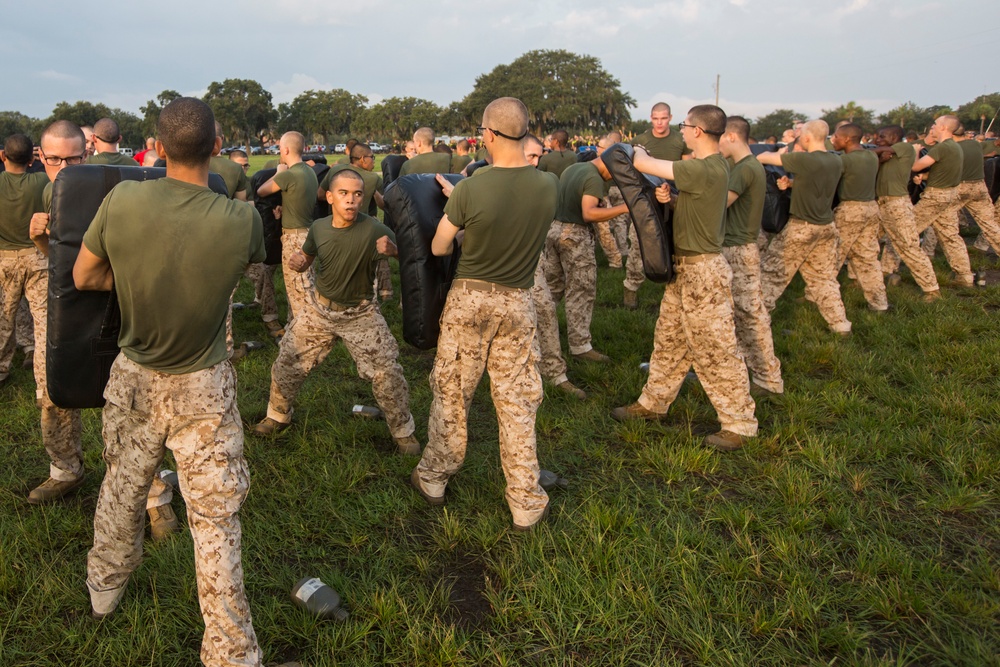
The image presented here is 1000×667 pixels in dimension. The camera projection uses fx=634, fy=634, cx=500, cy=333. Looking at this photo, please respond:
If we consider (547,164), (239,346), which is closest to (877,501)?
(239,346)

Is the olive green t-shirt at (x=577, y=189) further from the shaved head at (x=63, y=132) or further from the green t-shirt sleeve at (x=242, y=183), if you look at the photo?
the shaved head at (x=63, y=132)

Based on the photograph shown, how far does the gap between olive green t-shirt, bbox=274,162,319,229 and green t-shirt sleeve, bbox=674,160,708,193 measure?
14.0 feet

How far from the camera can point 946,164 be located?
920cm

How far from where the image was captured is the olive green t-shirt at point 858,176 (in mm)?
7895

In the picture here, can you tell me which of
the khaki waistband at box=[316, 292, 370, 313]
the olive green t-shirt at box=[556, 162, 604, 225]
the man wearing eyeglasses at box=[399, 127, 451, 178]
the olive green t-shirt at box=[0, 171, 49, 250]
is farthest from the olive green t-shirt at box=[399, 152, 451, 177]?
the olive green t-shirt at box=[0, 171, 49, 250]

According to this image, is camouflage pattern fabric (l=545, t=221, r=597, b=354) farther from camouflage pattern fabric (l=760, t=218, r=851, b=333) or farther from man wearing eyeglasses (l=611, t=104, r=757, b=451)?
camouflage pattern fabric (l=760, t=218, r=851, b=333)

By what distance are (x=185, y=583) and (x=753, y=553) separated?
306cm

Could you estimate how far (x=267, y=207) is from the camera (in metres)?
7.30

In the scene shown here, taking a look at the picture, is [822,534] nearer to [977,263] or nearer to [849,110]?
[977,263]

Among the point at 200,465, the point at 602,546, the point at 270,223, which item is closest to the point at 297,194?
the point at 270,223

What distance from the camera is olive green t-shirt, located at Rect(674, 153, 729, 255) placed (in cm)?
446

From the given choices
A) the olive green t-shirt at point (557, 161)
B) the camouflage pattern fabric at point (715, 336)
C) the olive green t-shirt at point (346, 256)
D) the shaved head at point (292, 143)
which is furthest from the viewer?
the olive green t-shirt at point (557, 161)

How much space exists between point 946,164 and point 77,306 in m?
10.8

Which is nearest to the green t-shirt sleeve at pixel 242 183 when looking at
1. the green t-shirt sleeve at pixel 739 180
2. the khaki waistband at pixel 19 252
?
the khaki waistband at pixel 19 252
